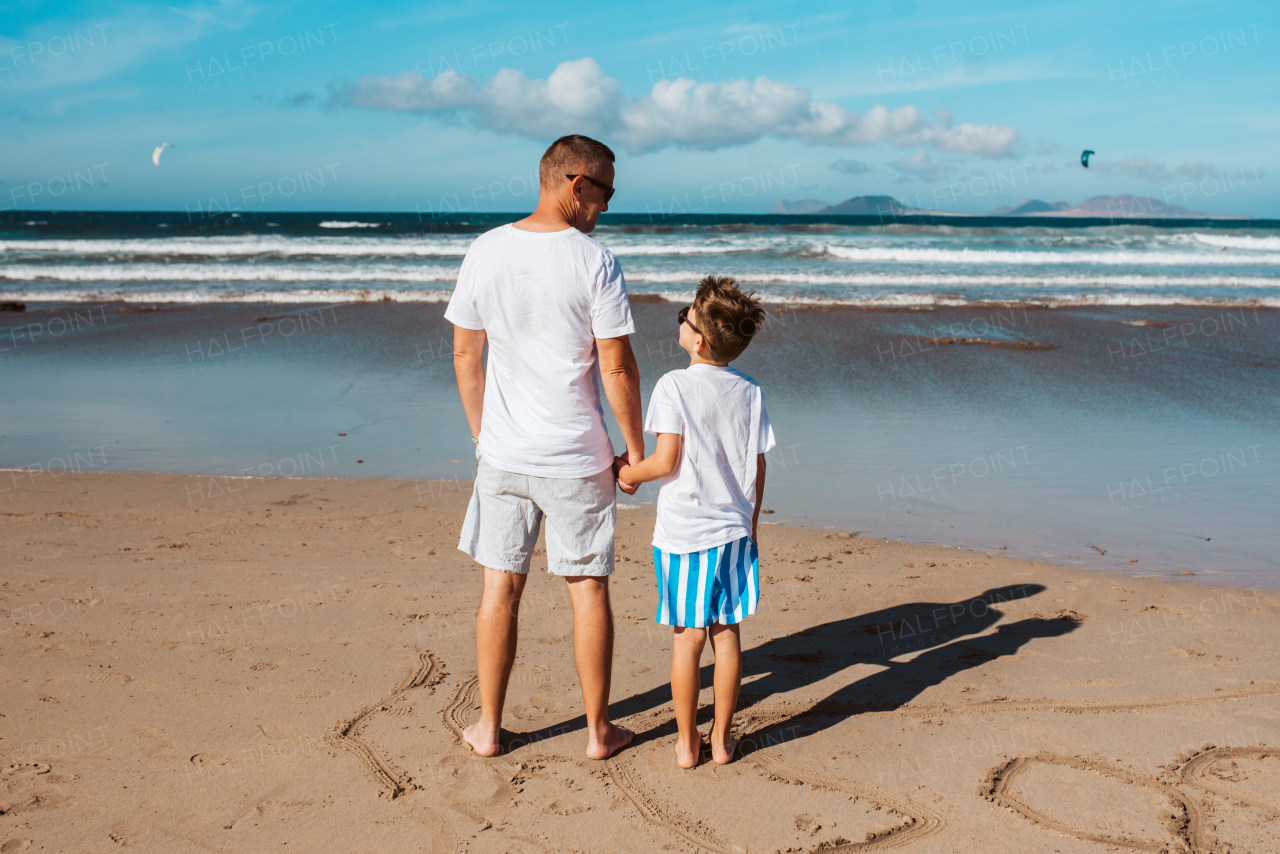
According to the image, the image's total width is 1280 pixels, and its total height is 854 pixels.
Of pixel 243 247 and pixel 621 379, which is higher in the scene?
pixel 243 247

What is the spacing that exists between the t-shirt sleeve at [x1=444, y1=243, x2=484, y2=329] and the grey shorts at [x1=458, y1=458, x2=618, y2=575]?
1.51ft

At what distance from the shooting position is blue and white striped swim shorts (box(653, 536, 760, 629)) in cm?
264

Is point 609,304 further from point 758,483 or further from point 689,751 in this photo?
point 689,751

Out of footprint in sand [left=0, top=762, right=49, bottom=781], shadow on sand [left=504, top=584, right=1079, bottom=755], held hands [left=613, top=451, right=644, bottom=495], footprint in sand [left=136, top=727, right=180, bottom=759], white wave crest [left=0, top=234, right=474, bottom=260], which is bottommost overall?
shadow on sand [left=504, top=584, right=1079, bottom=755]

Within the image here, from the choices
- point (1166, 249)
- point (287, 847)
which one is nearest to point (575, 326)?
point (287, 847)

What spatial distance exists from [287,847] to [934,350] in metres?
10.3

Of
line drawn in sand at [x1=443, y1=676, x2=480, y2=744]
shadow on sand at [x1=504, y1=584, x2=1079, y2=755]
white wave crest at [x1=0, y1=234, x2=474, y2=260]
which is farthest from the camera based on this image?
white wave crest at [x1=0, y1=234, x2=474, y2=260]

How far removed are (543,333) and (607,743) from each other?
1.39m

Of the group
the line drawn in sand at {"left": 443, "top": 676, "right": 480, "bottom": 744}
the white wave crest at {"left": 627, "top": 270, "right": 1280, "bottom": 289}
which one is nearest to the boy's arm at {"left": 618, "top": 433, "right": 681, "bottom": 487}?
the line drawn in sand at {"left": 443, "top": 676, "right": 480, "bottom": 744}

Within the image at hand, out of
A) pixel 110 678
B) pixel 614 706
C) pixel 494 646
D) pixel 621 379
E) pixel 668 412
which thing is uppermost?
pixel 621 379

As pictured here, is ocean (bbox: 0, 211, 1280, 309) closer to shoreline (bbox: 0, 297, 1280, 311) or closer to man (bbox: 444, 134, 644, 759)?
A: shoreline (bbox: 0, 297, 1280, 311)

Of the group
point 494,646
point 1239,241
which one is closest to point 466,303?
point 494,646

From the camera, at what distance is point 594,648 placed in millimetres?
2732

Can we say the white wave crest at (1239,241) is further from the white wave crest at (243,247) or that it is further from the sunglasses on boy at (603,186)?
the sunglasses on boy at (603,186)
